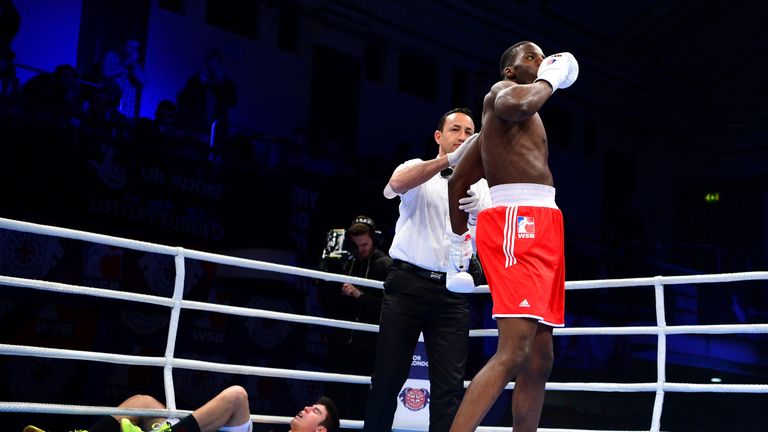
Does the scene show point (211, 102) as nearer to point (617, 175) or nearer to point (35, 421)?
point (35, 421)

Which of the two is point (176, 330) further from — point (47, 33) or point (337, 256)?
point (47, 33)

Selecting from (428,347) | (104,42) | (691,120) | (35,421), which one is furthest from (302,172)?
(691,120)

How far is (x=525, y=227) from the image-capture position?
249 centimetres

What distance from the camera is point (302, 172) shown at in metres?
8.46

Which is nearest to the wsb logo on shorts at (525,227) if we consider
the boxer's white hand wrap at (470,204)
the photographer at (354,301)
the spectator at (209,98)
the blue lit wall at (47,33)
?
the boxer's white hand wrap at (470,204)

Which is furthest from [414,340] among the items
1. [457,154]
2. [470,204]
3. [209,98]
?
[209,98]

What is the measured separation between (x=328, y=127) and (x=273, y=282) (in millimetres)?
4162

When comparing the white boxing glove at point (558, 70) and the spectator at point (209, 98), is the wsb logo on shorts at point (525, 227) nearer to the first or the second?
the white boxing glove at point (558, 70)

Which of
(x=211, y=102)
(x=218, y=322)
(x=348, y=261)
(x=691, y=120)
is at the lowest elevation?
(x=218, y=322)

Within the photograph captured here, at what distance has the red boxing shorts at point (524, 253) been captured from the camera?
7.98 feet

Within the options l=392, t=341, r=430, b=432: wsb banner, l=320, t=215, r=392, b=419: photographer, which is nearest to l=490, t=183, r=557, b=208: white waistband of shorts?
l=320, t=215, r=392, b=419: photographer

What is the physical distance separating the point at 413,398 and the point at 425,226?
1.84m

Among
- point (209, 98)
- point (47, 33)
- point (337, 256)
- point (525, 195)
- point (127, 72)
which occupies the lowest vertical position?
point (337, 256)

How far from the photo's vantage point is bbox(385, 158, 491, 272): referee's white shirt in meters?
3.15
